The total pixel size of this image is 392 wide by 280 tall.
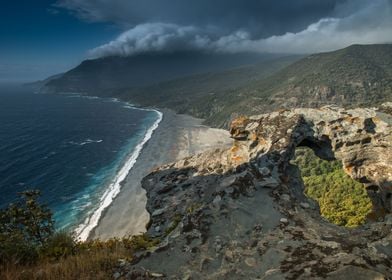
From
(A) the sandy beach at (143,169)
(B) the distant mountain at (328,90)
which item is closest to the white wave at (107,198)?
(A) the sandy beach at (143,169)

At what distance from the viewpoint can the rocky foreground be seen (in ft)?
21.1

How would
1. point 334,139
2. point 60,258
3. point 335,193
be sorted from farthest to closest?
point 335,193
point 334,139
point 60,258

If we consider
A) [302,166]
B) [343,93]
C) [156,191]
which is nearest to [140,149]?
[302,166]

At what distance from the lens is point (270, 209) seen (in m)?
8.83

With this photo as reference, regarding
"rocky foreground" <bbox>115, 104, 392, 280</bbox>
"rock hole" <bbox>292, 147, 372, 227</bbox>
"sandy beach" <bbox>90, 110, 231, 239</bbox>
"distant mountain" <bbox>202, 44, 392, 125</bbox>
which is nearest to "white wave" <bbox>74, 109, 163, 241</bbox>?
"sandy beach" <bbox>90, 110, 231, 239</bbox>

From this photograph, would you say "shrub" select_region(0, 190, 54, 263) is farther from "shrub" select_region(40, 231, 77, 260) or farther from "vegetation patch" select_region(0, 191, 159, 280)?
"shrub" select_region(40, 231, 77, 260)

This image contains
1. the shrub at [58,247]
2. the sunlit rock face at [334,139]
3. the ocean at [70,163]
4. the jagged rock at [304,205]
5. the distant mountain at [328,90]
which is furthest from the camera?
the distant mountain at [328,90]

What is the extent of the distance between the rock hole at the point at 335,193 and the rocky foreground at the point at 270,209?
16.4 m

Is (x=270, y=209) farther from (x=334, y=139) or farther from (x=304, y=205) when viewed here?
(x=334, y=139)

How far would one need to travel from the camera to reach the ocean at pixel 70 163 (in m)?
58.9

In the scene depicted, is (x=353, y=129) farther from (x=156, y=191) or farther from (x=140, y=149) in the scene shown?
(x=140, y=149)

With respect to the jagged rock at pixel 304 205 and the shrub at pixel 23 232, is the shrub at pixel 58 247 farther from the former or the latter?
the jagged rock at pixel 304 205

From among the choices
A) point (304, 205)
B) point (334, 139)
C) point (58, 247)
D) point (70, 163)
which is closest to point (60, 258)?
point (58, 247)

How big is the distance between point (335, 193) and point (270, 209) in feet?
156
